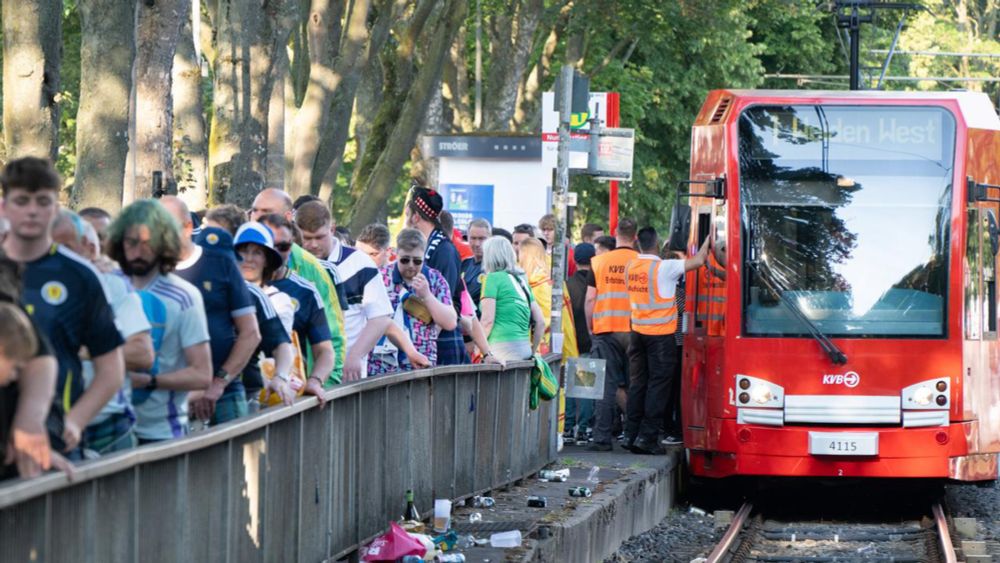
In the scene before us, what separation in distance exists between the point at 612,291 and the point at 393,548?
7.90 m

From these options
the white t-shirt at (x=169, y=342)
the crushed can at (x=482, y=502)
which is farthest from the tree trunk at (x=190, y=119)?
the white t-shirt at (x=169, y=342)

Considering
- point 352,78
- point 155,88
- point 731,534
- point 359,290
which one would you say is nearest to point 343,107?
point 352,78

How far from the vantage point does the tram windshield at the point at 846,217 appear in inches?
593

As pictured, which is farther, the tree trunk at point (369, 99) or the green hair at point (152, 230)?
the tree trunk at point (369, 99)

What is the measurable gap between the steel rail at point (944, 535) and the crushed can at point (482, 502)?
293 centimetres

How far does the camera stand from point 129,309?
6422 mm

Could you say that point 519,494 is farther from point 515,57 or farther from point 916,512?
point 515,57

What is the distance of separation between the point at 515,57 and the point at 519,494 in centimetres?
2061

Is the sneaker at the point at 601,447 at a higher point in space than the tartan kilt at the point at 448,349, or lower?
lower

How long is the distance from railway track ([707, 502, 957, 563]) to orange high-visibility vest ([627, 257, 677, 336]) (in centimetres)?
173

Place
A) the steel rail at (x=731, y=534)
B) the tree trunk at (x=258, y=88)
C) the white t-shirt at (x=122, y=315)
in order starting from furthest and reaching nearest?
the tree trunk at (x=258, y=88)
the steel rail at (x=731, y=534)
the white t-shirt at (x=122, y=315)

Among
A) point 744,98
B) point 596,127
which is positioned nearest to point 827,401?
point 744,98

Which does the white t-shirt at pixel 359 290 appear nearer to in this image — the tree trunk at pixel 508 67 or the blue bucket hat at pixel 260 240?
the blue bucket hat at pixel 260 240

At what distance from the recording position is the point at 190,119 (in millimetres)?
18156
